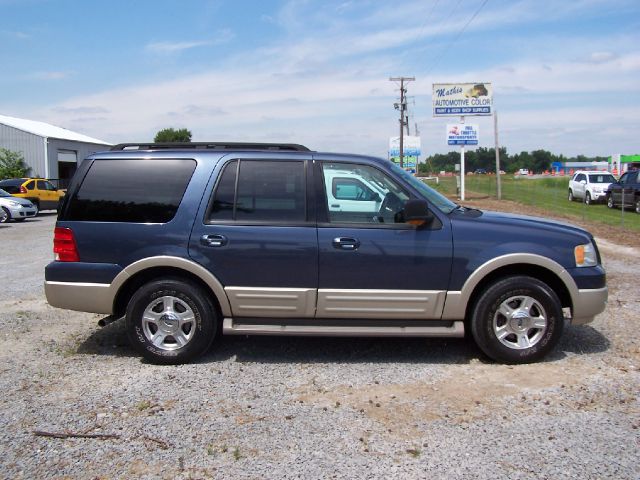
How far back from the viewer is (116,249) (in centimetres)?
505

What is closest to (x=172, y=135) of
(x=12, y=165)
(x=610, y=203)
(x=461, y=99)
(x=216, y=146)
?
(x=12, y=165)

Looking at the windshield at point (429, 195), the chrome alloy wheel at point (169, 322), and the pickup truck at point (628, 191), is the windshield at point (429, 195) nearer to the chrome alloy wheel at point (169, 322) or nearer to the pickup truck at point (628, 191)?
the chrome alloy wheel at point (169, 322)

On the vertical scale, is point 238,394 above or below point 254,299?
below

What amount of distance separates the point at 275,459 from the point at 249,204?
2.33 metres

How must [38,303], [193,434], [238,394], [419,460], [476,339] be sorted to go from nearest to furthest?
[419,460]
[193,434]
[238,394]
[476,339]
[38,303]

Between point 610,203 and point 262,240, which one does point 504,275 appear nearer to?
Answer: point 262,240

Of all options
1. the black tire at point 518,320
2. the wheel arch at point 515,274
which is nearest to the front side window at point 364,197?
the wheel arch at point 515,274

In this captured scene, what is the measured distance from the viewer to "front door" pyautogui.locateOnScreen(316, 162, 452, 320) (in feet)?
16.1

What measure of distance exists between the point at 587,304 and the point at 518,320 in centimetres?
62

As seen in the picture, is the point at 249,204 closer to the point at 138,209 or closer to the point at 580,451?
the point at 138,209

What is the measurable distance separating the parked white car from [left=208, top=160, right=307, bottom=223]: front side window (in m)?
24.9


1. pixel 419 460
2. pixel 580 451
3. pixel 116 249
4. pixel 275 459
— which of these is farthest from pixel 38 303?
pixel 580 451

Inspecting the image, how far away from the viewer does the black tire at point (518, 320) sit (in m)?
4.93

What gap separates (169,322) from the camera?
5066 millimetres
